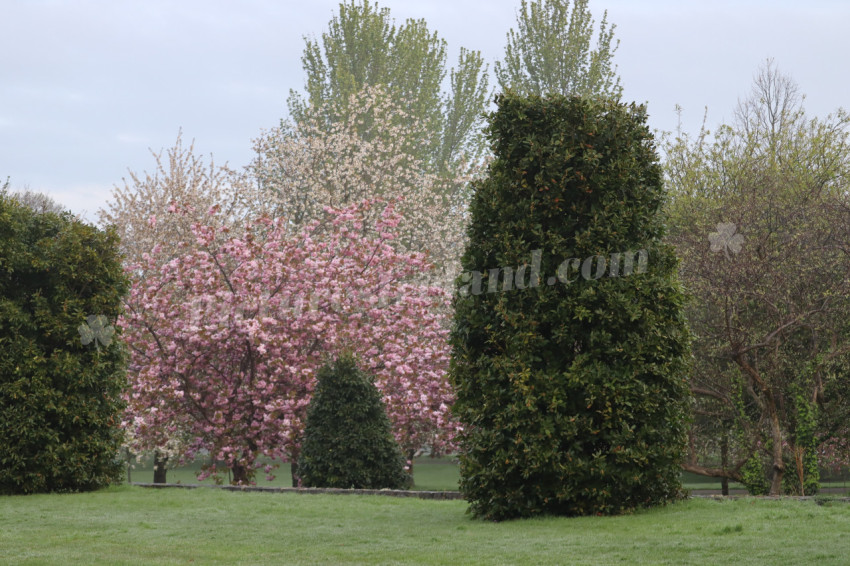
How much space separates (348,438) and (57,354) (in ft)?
13.8

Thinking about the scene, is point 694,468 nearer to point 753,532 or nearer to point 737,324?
point 737,324

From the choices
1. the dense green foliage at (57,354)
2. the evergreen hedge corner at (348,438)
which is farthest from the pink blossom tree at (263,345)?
the dense green foliage at (57,354)

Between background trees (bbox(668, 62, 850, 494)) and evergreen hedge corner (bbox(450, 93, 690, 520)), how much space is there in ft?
13.4

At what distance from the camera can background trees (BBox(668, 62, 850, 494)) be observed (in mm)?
12992

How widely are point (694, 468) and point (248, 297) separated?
324 inches

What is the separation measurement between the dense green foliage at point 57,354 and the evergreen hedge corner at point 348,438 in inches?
113

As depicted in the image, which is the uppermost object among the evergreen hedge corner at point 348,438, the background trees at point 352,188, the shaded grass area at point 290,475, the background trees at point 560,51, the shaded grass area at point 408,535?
the background trees at point 560,51

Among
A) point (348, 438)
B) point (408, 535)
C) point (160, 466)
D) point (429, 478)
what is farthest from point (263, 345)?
point (429, 478)

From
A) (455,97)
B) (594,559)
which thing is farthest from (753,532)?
(455,97)

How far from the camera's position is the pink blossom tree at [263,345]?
49.8 feet

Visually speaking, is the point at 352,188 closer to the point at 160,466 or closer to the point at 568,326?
the point at 160,466

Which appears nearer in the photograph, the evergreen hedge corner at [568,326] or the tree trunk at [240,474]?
the evergreen hedge corner at [568,326]

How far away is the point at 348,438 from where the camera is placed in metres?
12.4

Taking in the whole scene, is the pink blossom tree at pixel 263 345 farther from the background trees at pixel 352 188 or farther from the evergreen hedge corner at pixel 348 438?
the background trees at pixel 352 188
